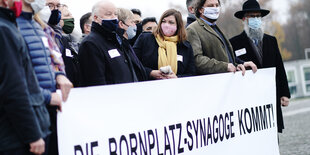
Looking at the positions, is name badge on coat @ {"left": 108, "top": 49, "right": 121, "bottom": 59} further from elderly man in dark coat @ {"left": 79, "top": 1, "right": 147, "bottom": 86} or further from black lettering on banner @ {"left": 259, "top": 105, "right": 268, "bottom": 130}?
black lettering on banner @ {"left": 259, "top": 105, "right": 268, "bottom": 130}

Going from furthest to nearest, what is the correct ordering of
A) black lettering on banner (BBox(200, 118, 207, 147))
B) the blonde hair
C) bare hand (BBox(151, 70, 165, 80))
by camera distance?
the blonde hair
bare hand (BBox(151, 70, 165, 80))
black lettering on banner (BBox(200, 118, 207, 147))

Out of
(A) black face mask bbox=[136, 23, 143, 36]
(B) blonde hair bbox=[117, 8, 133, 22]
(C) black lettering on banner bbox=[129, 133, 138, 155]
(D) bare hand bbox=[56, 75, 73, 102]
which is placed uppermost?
(B) blonde hair bbox=[117, 8, 133, 22]

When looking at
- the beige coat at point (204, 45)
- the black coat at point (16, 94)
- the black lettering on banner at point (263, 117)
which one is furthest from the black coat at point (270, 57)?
the black coat at point (16, 94)

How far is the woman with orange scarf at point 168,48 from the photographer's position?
536 centimetres

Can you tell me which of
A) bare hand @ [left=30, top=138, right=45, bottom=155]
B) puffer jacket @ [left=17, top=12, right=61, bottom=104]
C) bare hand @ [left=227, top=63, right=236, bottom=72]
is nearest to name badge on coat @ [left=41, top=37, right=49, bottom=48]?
puffer jacket @ [left=17, top=12, right=61, bottom=104]

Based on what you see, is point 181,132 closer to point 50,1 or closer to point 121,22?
point 121,22

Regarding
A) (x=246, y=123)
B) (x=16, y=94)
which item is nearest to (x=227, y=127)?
(x=246, y=123)

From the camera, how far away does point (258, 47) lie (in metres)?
6.67

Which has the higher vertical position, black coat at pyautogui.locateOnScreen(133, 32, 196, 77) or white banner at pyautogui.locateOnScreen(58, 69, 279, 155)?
black coat at pyautogui.locateOnScreen(133, 32, 196, 77)

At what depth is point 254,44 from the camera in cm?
659

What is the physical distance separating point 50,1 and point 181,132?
1.90m

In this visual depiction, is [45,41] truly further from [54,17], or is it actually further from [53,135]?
[54,17]

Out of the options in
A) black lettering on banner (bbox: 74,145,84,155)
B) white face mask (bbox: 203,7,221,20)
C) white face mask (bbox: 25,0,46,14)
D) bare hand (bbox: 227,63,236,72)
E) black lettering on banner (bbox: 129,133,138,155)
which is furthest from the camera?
white face mask (bbox: 203,7,221,20)

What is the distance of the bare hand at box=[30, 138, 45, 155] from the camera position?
3.01 m
